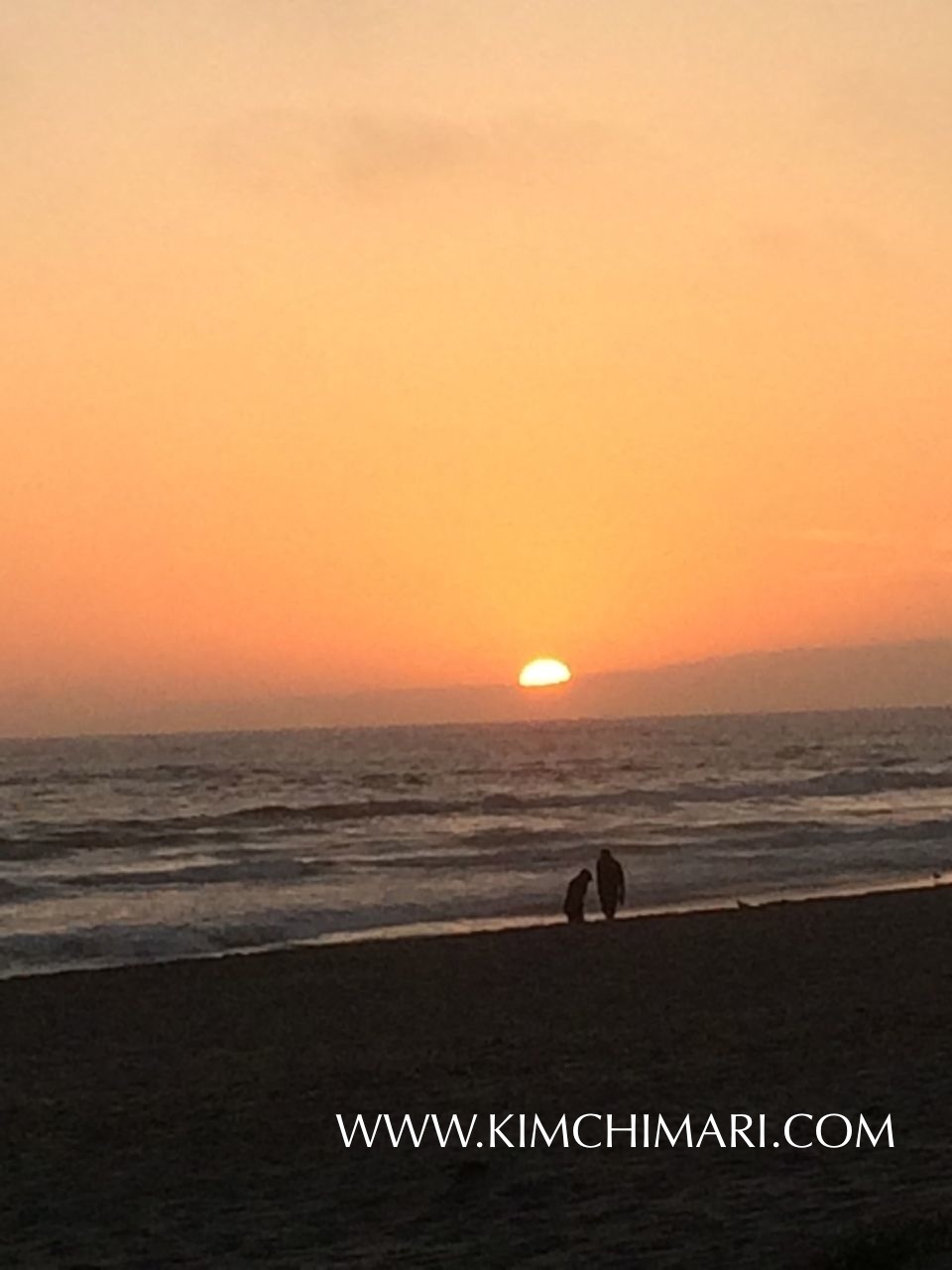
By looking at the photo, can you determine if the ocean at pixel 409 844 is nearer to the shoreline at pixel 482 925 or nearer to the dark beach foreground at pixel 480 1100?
the shoreline at pixel 482 925

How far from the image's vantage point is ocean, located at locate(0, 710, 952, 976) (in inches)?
1184

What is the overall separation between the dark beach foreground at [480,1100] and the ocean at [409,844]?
914 cm

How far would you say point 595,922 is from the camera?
24.9m

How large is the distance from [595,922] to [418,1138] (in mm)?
14834

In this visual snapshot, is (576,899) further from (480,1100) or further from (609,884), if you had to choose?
(480,1100)

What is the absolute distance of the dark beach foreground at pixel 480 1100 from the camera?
8.00 m

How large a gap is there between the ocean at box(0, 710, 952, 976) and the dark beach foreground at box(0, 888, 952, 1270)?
914cm

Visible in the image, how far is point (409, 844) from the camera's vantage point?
4812 cm

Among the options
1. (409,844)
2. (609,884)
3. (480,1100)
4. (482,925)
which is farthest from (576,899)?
(409,844)

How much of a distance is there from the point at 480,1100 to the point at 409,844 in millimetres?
36890

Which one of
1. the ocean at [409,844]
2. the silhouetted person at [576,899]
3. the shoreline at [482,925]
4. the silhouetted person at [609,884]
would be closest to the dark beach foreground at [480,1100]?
the shoreline at [482,925]

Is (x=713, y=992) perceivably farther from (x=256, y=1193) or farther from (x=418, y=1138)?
(x=256, y=1193)

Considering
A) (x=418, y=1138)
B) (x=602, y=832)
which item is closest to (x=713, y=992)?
(x=418, y=1138)

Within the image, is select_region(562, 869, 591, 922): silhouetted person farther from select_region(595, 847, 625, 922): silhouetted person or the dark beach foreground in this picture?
the dark beach foreground
